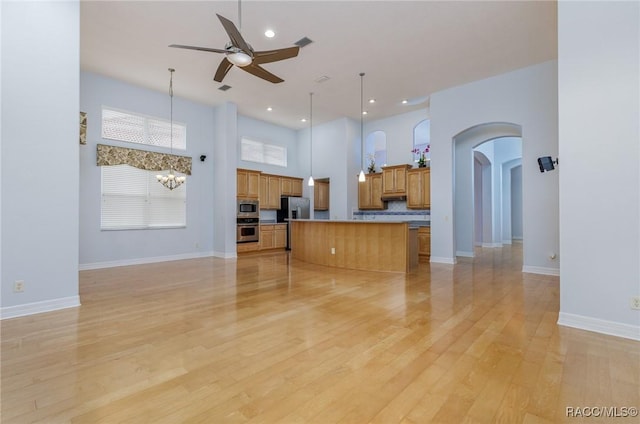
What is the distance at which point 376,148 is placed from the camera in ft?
31.8

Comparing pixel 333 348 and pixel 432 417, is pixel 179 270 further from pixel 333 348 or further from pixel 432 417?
pixel 432 417

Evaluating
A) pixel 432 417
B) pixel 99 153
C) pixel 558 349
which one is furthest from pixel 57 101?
pixel 558 349

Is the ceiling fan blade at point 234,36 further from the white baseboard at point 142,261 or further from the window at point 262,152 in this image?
the window at point 262,152

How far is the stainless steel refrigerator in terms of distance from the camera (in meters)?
9.55

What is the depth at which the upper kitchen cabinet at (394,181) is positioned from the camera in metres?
8.25

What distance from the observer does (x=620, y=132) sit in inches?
113

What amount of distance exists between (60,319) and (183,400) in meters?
2.45

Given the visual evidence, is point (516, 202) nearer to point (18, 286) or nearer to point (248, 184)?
point (248, 184)

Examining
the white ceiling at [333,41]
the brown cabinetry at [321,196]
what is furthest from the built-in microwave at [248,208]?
the white ceiling at [333,41]

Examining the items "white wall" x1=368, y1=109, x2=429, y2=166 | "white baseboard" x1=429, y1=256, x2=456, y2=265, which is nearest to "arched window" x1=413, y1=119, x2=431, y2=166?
→ "white wall" x1=368, y1=109, x2=429, y2=166

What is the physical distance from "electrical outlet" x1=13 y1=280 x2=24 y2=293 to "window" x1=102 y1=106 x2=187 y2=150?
4.13 m

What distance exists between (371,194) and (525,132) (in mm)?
4132

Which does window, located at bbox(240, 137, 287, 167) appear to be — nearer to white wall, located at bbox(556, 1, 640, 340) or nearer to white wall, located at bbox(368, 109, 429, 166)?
white wall, located at bbox(368, 109, 429, 166)
